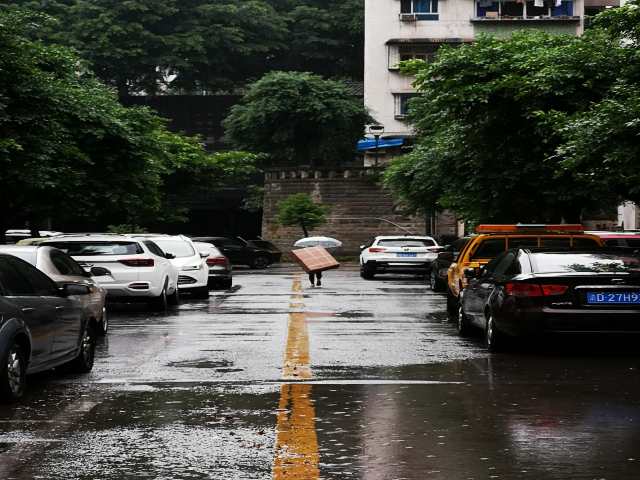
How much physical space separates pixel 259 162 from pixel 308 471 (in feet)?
205

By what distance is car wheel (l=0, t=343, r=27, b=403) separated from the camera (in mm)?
8367

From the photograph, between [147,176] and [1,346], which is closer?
[1,346]

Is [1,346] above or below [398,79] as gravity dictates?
below

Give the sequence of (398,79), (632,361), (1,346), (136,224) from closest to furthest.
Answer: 1. (1,346)
2. (632,361)
3. (136,224)
4. (398,79)

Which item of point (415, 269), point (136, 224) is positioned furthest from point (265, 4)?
point (415, 269)

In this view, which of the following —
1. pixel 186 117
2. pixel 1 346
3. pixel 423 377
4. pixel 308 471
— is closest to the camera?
pixel 308 471

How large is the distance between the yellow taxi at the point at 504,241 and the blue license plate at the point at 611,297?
6.12m

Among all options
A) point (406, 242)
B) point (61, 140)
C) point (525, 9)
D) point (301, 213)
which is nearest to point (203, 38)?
point (301, 213)

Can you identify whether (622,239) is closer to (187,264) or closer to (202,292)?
(202,292)

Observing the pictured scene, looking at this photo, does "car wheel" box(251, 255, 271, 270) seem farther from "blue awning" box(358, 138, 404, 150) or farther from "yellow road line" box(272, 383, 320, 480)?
"yellow road line" box(272, 383, 320, 480)

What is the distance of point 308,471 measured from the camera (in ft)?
19.9

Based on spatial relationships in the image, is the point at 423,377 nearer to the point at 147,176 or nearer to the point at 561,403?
the point at 561,403

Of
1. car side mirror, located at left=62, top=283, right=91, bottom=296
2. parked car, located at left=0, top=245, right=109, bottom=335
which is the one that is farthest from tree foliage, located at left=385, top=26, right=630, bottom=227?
car side mirror, located at left=62, top=283, right=91, bottom=296

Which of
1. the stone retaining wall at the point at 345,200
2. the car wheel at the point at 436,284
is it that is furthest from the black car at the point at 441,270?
the stone retaining wall at the point at 345,200
